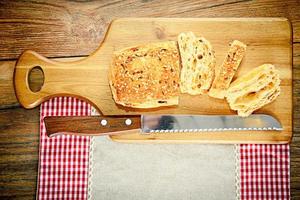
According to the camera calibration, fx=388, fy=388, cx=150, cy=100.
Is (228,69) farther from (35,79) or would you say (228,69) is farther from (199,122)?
(35,79)

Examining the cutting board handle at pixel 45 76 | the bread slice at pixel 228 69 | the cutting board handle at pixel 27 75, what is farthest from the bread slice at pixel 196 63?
the cutting board handle at pixel 27 75

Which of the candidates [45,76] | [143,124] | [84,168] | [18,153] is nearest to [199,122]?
[143,124]

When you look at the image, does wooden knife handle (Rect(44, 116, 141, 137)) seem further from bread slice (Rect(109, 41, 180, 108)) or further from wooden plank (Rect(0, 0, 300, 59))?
wooden plank (Rect(0, 0, 300, 59))

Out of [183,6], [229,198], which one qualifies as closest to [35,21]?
[183,6]

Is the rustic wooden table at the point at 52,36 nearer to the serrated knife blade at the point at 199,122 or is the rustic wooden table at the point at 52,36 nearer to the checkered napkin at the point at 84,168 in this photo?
the checkered napkin at the point at 84,168

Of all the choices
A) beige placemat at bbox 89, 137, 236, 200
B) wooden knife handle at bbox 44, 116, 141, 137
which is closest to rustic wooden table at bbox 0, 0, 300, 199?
wooden knife handle at bbox 44, 116, 141, 137

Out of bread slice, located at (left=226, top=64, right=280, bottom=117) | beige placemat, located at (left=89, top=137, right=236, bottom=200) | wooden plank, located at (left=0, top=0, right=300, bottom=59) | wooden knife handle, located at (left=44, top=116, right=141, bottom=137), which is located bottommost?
beige placemat, located at (left=89, top=137, right=236, bottom=200)
